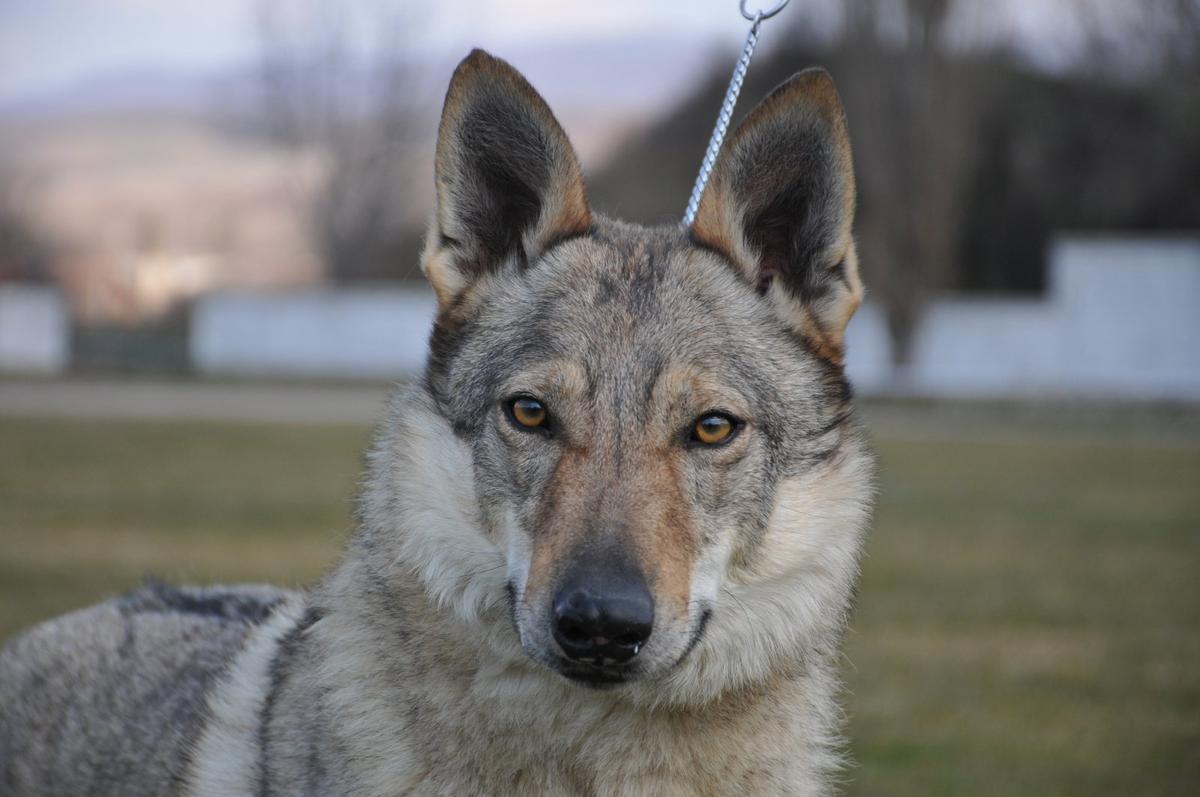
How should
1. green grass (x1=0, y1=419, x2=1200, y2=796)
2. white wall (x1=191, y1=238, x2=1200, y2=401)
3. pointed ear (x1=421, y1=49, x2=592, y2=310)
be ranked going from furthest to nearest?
white wall (x1=191, y1=238, x2=1200, y2=401) < green grass (x1=0, y1=419, x2=1200, y2=796) < pointed ear (x1=421, y1=49, x2=592, y2=310)

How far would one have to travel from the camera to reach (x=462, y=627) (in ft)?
9.78

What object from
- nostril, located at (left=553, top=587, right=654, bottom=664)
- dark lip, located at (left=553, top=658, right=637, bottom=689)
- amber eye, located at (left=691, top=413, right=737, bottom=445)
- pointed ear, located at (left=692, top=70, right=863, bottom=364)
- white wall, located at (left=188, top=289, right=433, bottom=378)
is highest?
pointed ear, located at (left=692, top=70, right=863, bottom=364)

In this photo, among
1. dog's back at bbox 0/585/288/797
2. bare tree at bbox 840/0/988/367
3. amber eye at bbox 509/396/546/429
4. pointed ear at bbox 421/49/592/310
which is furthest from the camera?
bare tree at bbox 840/0/988/367

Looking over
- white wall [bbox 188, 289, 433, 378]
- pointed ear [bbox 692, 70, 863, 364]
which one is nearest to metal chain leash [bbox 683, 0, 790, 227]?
pointed ear [bbox 692, 70, 863, 364]

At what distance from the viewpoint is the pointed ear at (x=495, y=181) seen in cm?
321

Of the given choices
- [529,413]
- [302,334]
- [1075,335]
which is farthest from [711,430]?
[302,334]

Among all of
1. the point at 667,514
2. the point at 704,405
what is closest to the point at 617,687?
the point at 667,514

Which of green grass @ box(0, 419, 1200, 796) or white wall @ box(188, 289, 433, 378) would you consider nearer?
green grass @ box(0, 419, 1200, 796)

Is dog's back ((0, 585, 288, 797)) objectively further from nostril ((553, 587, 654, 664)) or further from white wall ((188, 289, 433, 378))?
white wall ((188, 289, 433, 378))

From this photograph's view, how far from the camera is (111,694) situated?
138 inches

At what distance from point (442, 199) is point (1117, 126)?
36426 millimetres

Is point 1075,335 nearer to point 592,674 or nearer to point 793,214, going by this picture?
point 793,214

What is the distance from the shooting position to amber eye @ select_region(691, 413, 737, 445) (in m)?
3.05

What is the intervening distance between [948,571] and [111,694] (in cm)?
842
